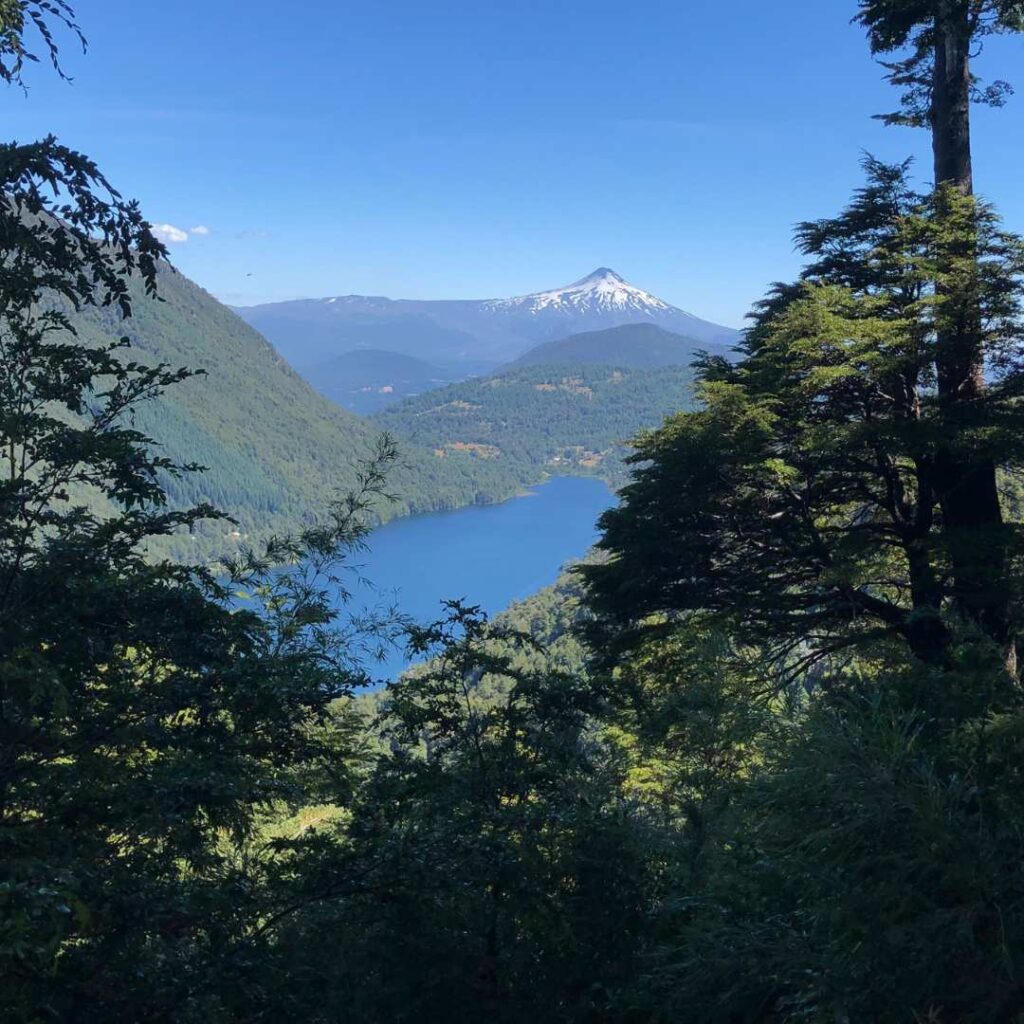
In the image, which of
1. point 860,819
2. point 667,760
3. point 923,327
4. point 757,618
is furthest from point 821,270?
point 860,819

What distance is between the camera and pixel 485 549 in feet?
397

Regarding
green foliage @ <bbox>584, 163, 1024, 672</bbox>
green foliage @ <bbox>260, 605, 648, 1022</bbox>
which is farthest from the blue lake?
green foliage @ <bbox>260, 605, 648, 1022</bbox>

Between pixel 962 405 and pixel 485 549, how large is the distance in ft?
373

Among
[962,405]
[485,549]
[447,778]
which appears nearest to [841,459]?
[962,405]

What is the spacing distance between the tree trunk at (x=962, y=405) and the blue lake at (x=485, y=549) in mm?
42790

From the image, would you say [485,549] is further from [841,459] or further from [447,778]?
[447,778]

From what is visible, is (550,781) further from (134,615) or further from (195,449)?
(195,449)

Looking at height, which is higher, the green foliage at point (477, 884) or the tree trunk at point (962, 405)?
the tree trunk at point (962, 405)

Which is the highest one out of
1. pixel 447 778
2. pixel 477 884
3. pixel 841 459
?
pixel 841 459

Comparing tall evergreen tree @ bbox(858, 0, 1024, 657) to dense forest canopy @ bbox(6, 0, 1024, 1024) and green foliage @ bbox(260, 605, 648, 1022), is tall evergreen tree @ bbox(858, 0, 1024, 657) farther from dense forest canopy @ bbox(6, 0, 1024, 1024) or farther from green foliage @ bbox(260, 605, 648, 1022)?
green foliage @ bbox(260, 605, 648, 1022)

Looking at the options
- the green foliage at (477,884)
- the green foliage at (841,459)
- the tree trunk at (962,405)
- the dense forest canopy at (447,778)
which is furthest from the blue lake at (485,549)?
the green foliage at (477,884)

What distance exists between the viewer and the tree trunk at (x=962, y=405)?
Result: 7176 millimetres

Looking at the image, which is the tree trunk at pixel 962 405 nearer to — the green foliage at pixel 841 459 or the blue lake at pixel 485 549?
the green foliage at pixel 841 459

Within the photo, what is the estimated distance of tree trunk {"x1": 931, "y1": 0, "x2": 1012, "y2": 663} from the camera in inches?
283
